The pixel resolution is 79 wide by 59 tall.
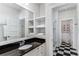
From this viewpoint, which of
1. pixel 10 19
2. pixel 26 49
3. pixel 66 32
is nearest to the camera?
pixel 26 49

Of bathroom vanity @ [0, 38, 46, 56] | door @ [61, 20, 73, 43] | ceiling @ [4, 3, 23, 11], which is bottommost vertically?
bathroom vanity @ [0, 38, 46, 56]

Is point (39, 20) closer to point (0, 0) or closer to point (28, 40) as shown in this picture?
point (28, 40)

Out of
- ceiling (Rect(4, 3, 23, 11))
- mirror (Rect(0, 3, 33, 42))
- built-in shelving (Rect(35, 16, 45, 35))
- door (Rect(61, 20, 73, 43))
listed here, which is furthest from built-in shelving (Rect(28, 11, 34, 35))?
door (Rect(61, 20, 73, 43))

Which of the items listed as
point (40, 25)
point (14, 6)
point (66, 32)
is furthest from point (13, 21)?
point (66, 32)

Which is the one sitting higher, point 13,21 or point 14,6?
point 14,6

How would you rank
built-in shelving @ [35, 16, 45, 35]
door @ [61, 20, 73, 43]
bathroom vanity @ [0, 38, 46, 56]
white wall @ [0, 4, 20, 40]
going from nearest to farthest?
bathroom vanity @ [0, 38, 46, 56]
white wall @ [0, 4, 20, 40]
built-in shelving @ [35, 16, 45, 35]
door @ [61, 20, 73, 43]

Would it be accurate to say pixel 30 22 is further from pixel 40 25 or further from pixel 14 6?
pixel 14 6

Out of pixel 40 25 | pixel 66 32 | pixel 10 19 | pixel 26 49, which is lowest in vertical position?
pixel 26 49

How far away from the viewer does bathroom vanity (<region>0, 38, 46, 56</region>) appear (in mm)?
882

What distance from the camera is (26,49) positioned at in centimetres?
98

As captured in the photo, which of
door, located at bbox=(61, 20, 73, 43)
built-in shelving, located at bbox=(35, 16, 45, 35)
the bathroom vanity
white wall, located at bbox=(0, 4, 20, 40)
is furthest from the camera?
door, located at bbox=(61, 20, 73, 43)

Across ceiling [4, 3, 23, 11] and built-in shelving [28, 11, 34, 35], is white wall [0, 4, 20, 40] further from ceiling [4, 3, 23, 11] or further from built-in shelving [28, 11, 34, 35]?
built-in shelving [28, 11, 34, 35]

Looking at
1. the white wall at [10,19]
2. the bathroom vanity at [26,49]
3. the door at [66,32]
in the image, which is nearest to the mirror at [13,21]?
the white wall at [10,19]

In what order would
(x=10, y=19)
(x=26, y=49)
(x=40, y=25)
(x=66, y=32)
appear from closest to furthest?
(x=26, y=49), (x=10, y=19), (x=40, y=25), (x=66, y=32)
